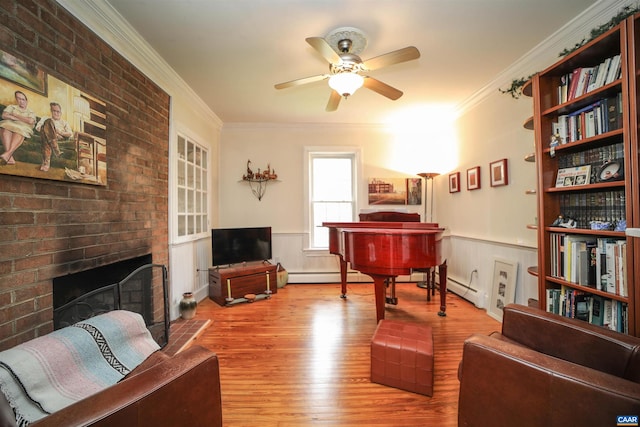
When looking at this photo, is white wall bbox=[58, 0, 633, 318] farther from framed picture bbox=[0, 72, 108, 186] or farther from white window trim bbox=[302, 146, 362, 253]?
framed picture bbox=[0, 72, 108, 186]

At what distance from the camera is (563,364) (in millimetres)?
927

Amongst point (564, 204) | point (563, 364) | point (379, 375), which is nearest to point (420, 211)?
point (564, 204)

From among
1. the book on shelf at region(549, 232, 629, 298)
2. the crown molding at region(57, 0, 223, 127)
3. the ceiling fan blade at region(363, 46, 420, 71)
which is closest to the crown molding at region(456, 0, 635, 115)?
the ceiling fan blade at region(363, 46, 420, 71)

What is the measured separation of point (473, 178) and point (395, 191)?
3.85 feet

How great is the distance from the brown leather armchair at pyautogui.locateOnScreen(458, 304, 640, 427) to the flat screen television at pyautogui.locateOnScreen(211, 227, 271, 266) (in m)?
3.07

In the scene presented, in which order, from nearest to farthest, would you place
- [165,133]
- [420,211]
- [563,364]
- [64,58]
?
[563,364], [64,58], [165,133], [420,211]

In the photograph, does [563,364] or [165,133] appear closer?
[563,364]

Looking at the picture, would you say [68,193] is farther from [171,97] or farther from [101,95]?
[171,97]

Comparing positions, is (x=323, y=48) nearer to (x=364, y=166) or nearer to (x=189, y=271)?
(x=364, y=166)

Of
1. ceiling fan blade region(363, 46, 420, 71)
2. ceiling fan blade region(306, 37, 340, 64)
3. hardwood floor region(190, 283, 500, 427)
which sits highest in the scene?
ceiling fan blade region(306, 37, 340, 64)

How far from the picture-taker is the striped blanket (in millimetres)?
974

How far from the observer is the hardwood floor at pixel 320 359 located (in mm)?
1511

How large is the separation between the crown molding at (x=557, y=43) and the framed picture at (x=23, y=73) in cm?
346

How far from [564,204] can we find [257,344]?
2.64 m
